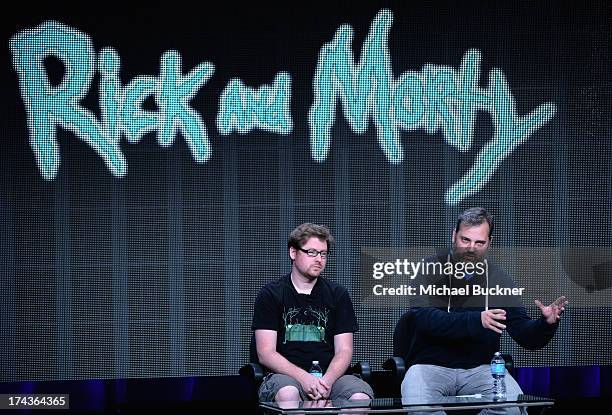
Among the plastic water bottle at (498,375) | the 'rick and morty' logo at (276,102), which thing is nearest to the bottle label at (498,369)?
the plastic water bottle at (498,375)

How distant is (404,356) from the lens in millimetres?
5328

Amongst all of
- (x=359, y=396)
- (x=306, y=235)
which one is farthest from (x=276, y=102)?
(x=359, y=396)

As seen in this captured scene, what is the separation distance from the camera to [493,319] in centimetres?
493

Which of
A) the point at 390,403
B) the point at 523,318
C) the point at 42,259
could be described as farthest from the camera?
the point at 42,259

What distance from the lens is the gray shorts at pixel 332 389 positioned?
4906mm

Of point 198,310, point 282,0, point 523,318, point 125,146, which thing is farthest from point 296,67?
point 523,318

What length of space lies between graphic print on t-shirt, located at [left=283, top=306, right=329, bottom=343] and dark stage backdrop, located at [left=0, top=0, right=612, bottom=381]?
28.7 inches

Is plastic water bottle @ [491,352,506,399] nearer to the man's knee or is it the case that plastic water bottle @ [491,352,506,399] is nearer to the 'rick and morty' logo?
the man's knee

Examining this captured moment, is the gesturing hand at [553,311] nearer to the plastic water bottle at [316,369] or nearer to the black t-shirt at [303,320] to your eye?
the black t-shirt at [303,320]

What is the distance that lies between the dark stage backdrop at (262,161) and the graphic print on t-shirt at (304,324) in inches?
28.7

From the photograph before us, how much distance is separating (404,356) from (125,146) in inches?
70.5

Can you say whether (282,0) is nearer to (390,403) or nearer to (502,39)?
(502,39)

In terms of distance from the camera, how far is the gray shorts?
4906mm

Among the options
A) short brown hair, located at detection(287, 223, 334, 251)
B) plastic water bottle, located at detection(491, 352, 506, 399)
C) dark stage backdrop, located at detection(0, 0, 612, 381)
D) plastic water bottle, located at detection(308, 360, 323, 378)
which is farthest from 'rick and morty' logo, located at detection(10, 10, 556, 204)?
plastic water bottle, located at detection(308, 360, 323, 378)
